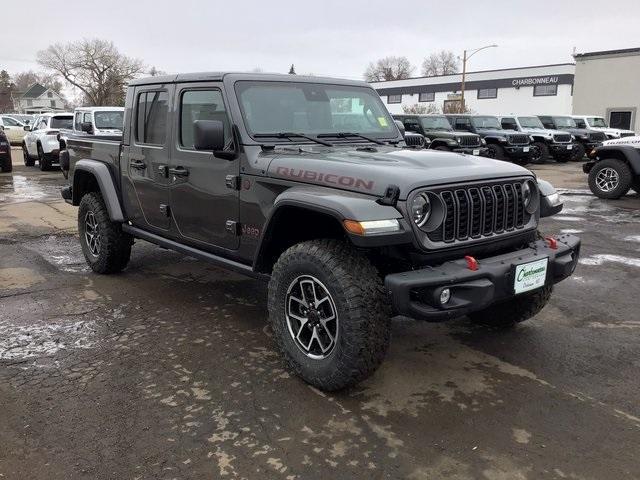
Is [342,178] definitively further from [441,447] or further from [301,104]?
[441,447]

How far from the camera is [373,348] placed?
120 inches

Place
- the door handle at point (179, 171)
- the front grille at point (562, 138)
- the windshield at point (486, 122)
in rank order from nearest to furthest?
1. the door handle at point (179, 171)
2. the windshield at point (486, 122)
3. the front grille at point (562, 138)

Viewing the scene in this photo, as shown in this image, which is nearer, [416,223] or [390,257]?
[416,223]

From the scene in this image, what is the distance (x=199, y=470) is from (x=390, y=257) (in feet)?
4.98

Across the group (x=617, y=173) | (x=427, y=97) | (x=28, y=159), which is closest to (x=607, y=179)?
(x=617, y=173)

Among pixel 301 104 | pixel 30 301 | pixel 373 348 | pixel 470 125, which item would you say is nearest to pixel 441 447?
pixel 373 348

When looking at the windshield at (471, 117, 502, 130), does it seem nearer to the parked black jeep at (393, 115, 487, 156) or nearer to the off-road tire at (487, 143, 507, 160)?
the off-road tire at (487, 143, 507, 160)

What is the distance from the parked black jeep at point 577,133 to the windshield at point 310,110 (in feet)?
60.2

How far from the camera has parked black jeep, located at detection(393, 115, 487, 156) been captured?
16.5 m

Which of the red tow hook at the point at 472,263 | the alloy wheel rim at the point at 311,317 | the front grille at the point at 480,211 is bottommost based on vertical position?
the alloy wheel rim at the point at 311,317

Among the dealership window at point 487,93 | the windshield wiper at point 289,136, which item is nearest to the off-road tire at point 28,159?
the windshield wiper at point 289,136

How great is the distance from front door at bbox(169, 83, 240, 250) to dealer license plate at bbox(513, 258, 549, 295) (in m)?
1.90

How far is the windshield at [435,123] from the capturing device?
1788cm

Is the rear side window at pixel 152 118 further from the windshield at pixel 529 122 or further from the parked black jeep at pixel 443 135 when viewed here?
the windshield at pixel 529 122
